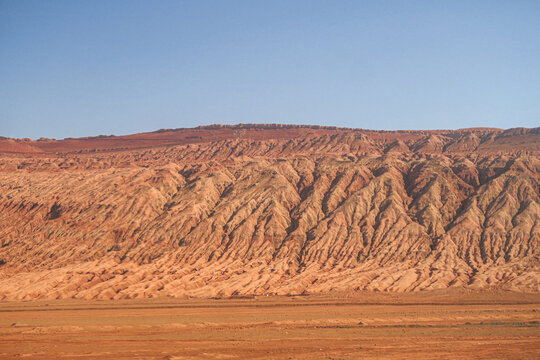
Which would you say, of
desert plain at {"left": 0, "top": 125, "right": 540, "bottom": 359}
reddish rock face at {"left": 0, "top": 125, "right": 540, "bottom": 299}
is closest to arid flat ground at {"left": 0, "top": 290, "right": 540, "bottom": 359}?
desert plain at {"left": 0, "top": 125, "right": 540, "bottom": 359}

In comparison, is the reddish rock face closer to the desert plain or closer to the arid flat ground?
the desert plain

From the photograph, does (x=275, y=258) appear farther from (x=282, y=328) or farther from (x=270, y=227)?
(x=282, y=328)

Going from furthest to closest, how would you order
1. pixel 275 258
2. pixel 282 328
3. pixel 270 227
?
pixel 270 227 → pixel 275 258 → pixel 282 328

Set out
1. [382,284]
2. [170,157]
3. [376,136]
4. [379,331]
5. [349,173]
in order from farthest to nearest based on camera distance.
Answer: [376,136]
[170,157]
[349,173]
[382,284]
[379,331]

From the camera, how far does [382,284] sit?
76188 mm

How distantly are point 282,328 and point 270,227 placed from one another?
45258mm

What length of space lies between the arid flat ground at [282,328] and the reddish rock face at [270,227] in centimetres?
648

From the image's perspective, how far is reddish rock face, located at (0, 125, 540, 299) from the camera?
7825 centimetres

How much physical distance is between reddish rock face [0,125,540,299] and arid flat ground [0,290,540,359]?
21.3 feet

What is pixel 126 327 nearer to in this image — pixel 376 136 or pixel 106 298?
pixel 106 298

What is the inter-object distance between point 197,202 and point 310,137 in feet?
258

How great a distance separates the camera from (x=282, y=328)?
5047cm

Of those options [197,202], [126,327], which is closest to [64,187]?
[197,202]

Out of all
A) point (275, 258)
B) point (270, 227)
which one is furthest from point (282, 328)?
point (270, 227)
